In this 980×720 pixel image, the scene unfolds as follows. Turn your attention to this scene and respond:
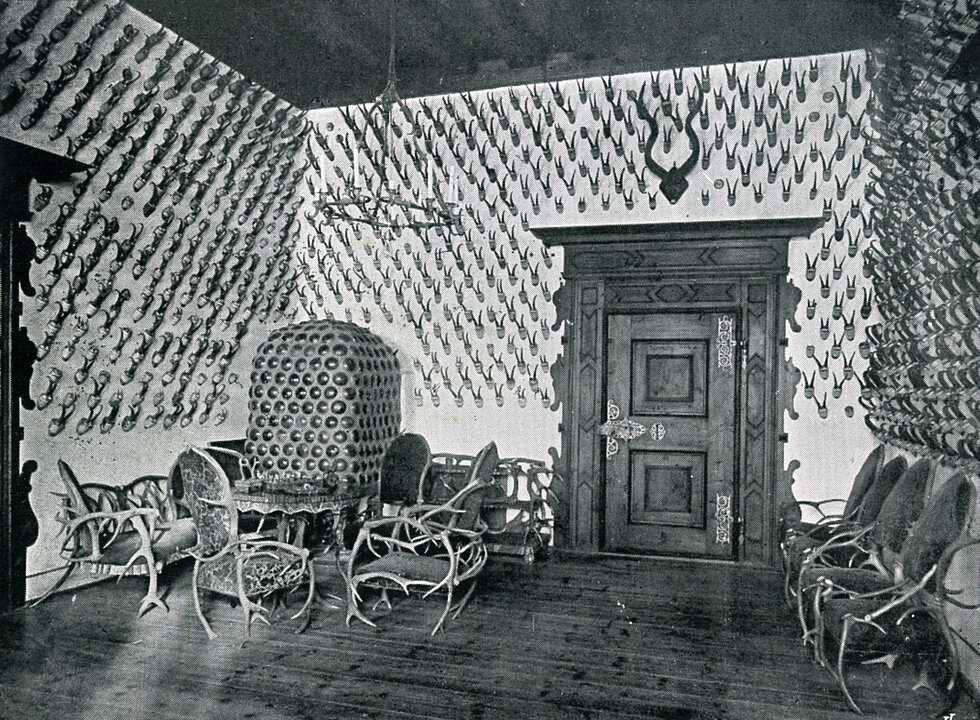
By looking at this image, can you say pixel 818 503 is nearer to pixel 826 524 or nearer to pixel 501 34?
pixel 826 524

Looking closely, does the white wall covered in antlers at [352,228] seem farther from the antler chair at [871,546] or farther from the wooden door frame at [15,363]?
the antler chair at [871,546]

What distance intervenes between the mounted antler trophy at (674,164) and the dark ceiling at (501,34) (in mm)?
347

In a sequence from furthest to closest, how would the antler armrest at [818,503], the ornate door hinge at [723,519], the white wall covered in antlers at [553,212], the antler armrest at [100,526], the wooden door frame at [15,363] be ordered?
the ornate door hinge at [723,519], the white wall covered in antlers at [553,212], the antler armrest at [818,503], the wooden door frame at [15,363], the antler armrest at [100,526]

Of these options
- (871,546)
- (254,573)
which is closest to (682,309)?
(871,546)

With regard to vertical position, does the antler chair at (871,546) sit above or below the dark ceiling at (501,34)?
below

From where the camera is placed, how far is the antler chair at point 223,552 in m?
3.89

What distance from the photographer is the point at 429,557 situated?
14.3 ft

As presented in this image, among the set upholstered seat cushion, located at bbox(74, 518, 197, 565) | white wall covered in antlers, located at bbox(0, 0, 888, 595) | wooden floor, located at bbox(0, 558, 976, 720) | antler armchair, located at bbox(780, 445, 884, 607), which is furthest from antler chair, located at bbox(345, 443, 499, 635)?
antler armchair, located at bbox(780, 445, 884, 607)

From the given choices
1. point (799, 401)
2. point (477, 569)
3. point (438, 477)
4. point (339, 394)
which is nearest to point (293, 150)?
point (339, 394)

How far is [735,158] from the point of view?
19.3 feet

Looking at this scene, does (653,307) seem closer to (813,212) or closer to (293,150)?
(813,212)

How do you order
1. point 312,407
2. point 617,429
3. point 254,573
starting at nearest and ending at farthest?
point 254,573 → point 312,407 → point 617,429

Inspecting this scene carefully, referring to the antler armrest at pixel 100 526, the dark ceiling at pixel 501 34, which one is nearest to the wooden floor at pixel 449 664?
the antler armrest at pixel 100 526

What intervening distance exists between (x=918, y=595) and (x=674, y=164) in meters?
3.70
